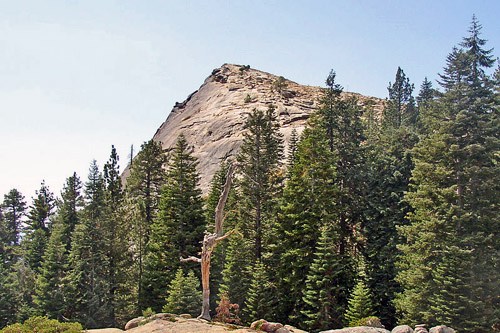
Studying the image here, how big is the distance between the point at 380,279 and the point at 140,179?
2683 centimetres

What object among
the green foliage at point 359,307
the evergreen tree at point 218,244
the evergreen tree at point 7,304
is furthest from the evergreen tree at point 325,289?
the evergreen tree at point 7,304

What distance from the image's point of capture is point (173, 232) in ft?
111

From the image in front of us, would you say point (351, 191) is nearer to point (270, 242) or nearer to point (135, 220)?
point (270, 242)

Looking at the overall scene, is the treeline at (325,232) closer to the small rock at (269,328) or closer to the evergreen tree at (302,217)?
the evergreen tree at (302,217)

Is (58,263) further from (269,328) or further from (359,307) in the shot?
(359,307)

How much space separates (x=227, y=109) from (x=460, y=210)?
68.8 meters

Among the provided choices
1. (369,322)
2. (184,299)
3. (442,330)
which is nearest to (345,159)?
(369,322)

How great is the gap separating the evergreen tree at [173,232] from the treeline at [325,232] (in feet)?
0.40

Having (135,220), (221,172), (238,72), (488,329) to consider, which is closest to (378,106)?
(238,72)

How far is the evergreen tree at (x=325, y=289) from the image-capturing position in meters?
25.0

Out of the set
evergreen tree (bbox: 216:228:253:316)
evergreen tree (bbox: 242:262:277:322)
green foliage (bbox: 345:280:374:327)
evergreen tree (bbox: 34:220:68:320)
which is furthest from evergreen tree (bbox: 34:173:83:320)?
green foliage (bbox: 345:280:374:327)

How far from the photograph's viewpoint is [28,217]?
50.9 m

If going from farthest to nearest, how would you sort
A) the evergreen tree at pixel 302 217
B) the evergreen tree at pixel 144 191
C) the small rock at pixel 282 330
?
the evergreen tree at pixel 144 191 < the evergreen tree at pixel 302 217 < the small rock at pixel 282 330

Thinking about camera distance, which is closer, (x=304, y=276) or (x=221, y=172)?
(x=304, y=276)
